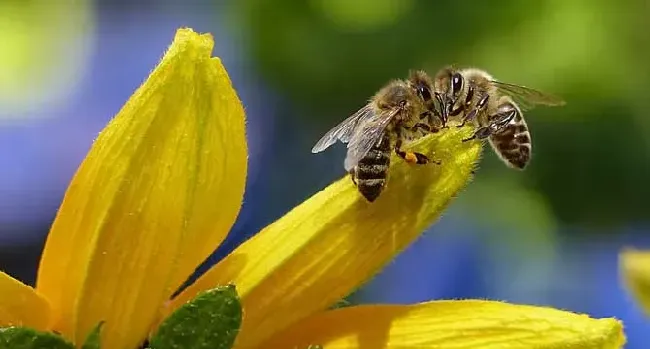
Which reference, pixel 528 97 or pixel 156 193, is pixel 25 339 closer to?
pixel 156 193

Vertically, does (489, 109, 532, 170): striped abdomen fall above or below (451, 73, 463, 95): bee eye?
below

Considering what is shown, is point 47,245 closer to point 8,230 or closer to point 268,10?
point 268,10

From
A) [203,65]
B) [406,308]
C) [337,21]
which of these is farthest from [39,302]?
[337,21]

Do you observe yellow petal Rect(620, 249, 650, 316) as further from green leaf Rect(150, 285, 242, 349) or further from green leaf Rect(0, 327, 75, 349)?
green leaf Rect(0, 327, 75, 349)

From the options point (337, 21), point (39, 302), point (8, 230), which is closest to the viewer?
point (39, 302)

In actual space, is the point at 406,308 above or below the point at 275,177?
above

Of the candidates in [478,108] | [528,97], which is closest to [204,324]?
[478,108]

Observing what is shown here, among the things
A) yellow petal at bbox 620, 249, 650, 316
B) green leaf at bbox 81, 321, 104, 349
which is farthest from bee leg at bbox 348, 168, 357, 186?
yellow petal at bbox 620, 249, 650, 316
